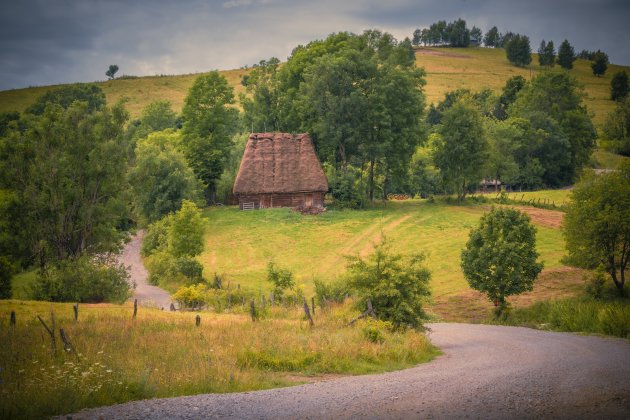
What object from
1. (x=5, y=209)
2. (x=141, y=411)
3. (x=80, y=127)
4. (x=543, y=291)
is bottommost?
(x=543, y=291)

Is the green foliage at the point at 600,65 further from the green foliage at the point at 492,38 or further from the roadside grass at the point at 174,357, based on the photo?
the roadside grass at the point at 174,357

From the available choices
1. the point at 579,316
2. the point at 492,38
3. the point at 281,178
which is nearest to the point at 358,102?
the point at 281,178

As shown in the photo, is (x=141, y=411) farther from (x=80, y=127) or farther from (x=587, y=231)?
(x=80, y=127)

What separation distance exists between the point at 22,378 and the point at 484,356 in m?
15.5

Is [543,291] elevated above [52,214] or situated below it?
below

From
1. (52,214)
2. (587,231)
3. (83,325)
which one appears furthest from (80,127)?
(587,231)

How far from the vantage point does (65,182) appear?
4662cm

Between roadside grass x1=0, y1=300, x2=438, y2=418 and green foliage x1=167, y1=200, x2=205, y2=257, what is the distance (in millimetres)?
20885

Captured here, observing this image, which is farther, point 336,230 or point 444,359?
point 336,230

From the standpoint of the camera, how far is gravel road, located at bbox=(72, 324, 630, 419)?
43.2 feet

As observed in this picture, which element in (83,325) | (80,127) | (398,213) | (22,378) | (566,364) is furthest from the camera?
(398,213)

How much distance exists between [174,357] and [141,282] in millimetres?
32930

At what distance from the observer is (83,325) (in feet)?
75.4

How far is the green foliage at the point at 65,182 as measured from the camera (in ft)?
147
